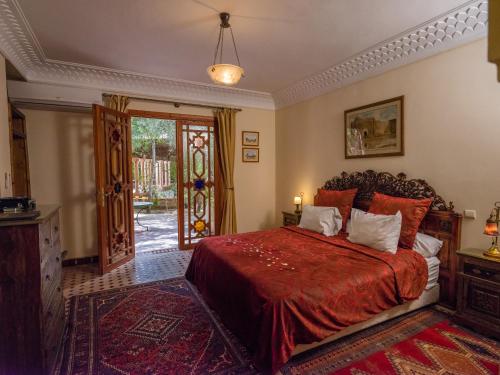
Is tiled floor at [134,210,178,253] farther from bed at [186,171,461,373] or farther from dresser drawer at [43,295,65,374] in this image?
dresser drawer at [43,295,65,374]

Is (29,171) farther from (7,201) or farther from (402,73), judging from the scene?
(402,73)

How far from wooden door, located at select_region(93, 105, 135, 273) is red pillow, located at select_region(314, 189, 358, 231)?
2844 millimetres

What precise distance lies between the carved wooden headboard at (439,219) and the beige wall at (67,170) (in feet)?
12.8

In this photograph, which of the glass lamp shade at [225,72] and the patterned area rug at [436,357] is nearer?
the patterned area rug at [436,357]

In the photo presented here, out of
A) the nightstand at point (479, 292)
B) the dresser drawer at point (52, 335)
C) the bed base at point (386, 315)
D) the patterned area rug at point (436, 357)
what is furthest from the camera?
the nightstand at point (479, 292)

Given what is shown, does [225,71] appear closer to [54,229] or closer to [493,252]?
[54,229]

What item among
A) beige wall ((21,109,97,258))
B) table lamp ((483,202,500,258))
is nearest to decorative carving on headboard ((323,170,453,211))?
table lamp ((483,202,500,258))

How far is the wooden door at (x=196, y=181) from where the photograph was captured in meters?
4.61

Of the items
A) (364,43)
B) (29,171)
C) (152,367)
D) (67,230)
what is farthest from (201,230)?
(364,43)

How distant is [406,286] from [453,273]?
71 cm

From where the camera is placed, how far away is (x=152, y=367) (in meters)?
1.87

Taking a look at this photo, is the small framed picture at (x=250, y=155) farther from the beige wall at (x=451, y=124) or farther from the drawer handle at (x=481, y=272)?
the drawer handle at (x=481, y=272)

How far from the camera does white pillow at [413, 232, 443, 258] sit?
2.64 metres

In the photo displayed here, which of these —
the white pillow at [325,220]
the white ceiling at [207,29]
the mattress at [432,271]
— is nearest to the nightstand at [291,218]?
→ the white pillow at [325,220]
